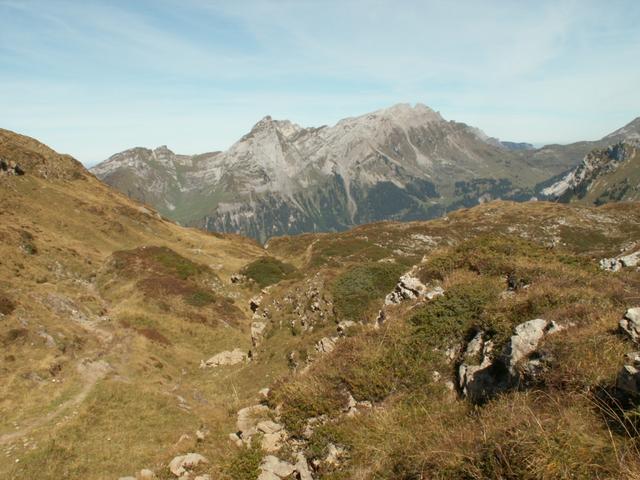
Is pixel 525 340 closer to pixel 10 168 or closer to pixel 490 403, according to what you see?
pixel 490 403

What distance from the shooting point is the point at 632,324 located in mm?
8578

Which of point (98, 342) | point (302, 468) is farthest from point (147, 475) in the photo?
point (98, 342)

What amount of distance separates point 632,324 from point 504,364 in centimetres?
292

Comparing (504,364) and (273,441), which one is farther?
(273,441)

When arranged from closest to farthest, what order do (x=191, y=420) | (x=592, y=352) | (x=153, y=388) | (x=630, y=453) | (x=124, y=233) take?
(x=630, y=453), (x=592, y=352), (x=191, y=420), (x=153, y=388), (x=124, y=233)

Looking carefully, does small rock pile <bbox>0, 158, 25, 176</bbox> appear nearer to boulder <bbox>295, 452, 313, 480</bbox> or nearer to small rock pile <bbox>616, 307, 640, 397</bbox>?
boulder <bbox>295, 452, 313, 480</bbox>

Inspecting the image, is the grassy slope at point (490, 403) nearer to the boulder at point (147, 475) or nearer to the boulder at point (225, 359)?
the boulder at point (147, 475)

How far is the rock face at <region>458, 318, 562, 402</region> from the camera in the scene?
9430mm

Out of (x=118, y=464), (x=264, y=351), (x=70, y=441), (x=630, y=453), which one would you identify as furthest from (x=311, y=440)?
(x=264, y=351)

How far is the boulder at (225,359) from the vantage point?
35438 mm

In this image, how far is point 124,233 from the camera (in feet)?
242

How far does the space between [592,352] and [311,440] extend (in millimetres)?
6540

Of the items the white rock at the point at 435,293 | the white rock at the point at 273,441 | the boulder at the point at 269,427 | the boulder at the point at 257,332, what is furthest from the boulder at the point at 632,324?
the boulder at the point at 257,332

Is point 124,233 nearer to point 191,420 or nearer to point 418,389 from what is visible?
Result: point 191,420
